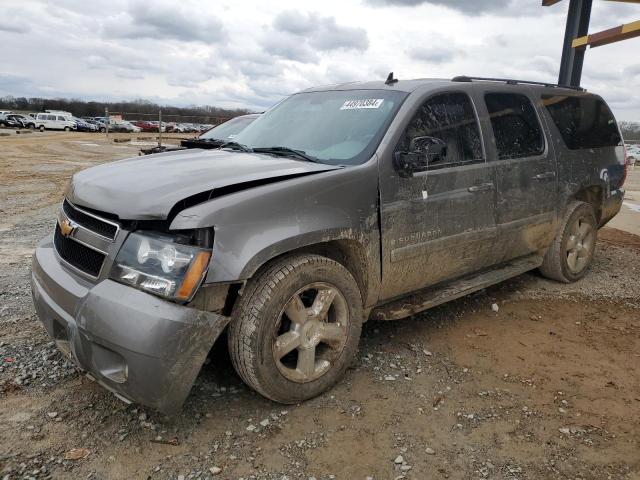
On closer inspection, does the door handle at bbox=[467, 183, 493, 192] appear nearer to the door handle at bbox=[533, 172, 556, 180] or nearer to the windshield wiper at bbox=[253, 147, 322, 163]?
the door handle at bbox=[533, 172, 556, 180]

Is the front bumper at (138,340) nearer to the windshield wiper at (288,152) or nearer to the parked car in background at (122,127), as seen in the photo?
the windshield wiper at (288,152)

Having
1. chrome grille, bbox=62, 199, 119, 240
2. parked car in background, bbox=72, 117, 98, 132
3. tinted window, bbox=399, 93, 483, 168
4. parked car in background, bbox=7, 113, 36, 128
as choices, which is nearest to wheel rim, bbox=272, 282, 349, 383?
chrome grille, bbox=62, 199, 119, 240

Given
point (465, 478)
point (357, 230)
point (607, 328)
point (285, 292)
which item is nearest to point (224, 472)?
point (285, 292)

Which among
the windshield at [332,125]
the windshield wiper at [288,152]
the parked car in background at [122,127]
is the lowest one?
the windshield wiper at [288,152]

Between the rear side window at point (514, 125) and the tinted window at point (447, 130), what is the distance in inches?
10.5

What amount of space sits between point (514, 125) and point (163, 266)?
311 centimetres

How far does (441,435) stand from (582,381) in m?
1.23

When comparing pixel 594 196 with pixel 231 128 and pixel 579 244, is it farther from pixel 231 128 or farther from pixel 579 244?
pixel 231 128

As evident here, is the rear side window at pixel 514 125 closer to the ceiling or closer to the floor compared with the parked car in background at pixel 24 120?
closer to the floor

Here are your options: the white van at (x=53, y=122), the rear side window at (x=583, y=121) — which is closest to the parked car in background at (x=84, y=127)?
the white van at (x=53, y=122)

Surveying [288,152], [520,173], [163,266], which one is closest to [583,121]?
[520,173]

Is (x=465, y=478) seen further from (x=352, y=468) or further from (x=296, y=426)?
(x=296, y=426)

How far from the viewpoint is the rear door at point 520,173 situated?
403 centimetres

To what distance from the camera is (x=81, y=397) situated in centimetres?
296
